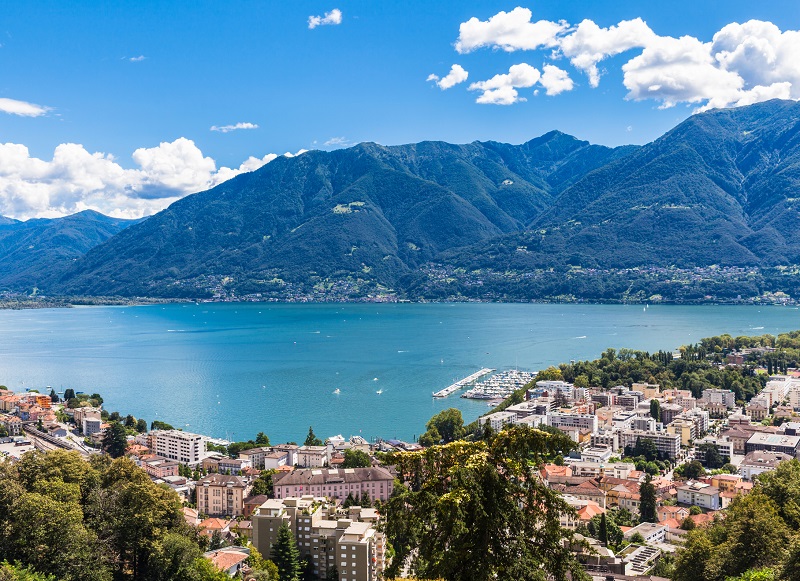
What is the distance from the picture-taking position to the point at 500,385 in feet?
143

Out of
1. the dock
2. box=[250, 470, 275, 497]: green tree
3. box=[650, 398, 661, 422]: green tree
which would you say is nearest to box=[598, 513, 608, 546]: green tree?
box=[250, 470, 275, 497]: green tree

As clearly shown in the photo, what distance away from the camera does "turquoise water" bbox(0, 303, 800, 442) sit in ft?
123

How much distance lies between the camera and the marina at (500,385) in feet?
135

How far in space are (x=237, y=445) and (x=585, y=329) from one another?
5615 centimetres

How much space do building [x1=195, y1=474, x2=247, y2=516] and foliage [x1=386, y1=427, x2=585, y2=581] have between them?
17616mm

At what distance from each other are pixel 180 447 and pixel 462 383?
2148 cm

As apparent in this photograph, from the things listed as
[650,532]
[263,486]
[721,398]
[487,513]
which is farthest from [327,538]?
[721,398]

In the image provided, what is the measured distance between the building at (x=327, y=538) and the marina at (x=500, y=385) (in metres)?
25.3

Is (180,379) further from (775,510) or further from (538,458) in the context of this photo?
(538,458)

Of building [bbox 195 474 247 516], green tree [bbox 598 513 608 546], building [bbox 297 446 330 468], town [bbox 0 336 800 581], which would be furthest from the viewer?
building [bbox 297 446 330 468]

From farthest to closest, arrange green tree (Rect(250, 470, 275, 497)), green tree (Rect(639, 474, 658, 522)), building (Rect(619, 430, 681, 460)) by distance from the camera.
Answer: building (Rect(619, 430, 681, 460)), green tree (Rect(250, 470, 275, 497)), green tree (Rect(639, 474, 658, 522))

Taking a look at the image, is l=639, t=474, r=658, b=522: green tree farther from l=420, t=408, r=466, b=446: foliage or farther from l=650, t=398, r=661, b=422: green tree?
l=650, t=398, r=661, b=422: green tree

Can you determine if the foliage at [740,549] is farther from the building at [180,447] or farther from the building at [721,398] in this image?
the building at [721,398]

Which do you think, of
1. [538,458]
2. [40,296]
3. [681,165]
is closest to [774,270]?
[681,165]
